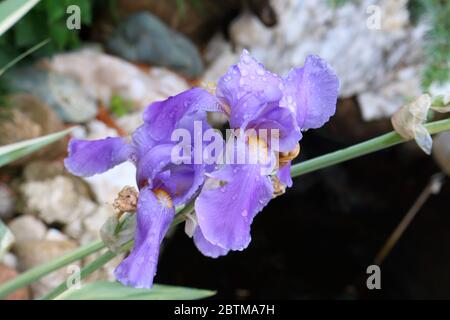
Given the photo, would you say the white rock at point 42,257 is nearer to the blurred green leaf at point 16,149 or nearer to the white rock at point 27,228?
the white rock at point 27,228

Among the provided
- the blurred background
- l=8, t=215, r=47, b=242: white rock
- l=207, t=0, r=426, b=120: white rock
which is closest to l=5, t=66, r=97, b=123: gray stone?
the blurred background

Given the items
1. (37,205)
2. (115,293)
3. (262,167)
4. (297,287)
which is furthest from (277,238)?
(262,167)

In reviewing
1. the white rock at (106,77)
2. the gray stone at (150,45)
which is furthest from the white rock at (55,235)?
the gray stone at (150,45)

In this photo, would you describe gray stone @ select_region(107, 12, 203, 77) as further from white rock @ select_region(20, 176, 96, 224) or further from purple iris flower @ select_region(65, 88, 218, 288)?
purple iris flower @ select_region(65, 88, 218, 288)

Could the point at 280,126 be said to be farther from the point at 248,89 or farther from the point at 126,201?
the point at 126,201

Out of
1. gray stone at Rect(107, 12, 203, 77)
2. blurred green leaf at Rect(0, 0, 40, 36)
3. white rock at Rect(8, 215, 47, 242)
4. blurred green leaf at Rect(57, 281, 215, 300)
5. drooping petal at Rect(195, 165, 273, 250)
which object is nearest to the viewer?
drooping petal at Rect(195, 165, 273, 250)

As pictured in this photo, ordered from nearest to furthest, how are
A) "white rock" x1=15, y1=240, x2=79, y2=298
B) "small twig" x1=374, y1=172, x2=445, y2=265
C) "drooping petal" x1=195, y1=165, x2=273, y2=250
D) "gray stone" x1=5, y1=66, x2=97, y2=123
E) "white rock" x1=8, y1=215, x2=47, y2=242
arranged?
1. "drooping petal" x1=195, y1=165, x2=273, y2=250
2. "white rock" x1=15, y1=240, x2=79, y2=298
3. "white rock" x1=8, y1=215, x2=47, y2=242
4. "gray stone" x1=5, y1=66, x2=97, y2=123
5. "small twig" x1=374, y1=172, x2=445, y2=265
